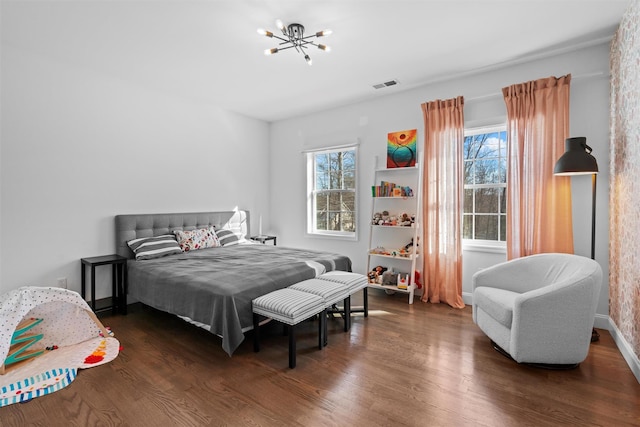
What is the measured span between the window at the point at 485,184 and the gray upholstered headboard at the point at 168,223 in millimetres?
3294

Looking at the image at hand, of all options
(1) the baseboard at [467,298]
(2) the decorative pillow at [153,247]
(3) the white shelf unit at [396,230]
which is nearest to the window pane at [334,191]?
(3) the white shelf unit at [396,230]

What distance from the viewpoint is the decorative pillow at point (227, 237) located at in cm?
446

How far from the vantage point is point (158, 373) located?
2.24 m

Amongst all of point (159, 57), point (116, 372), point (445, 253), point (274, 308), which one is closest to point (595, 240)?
point (445, 253)

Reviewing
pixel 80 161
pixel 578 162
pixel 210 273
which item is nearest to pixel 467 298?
pixel 578 162

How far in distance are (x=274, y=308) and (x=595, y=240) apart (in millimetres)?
3020

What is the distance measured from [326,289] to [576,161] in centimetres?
236

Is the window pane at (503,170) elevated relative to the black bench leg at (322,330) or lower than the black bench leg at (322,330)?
elevated

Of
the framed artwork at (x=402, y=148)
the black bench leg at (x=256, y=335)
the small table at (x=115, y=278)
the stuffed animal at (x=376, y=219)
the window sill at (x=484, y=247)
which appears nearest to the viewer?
the black bench leg at (x=256, y=335)

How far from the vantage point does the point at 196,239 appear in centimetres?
410

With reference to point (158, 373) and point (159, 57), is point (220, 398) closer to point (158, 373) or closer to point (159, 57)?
point (158, 373)

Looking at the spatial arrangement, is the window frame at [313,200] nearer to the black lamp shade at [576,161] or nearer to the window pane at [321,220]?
the window pane at [321,220]

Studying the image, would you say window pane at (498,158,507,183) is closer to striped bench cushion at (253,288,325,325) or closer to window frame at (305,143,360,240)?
window frame at (305,143,360,240)

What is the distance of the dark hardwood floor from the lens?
1.77 m
